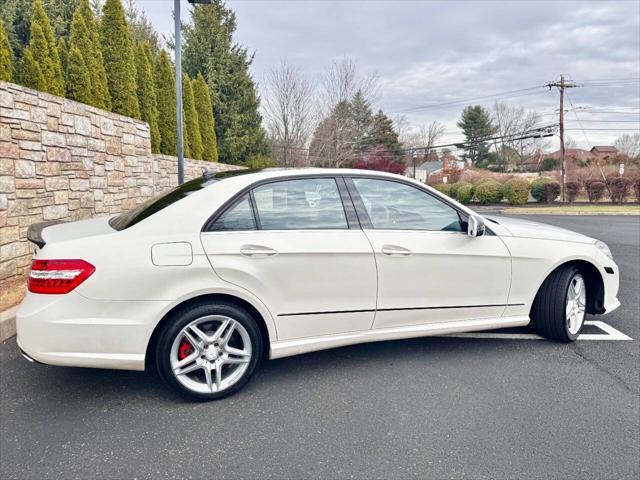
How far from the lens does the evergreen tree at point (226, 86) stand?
66.3 feet

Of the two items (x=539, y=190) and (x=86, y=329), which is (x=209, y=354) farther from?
(x=539, y=190)

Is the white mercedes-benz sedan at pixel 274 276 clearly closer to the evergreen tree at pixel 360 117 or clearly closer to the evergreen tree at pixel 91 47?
the evergreen tree at pixel 91 47

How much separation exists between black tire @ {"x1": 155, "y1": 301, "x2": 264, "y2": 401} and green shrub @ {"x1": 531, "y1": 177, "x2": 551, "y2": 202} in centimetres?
2953

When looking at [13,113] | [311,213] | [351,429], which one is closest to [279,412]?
[351,429]

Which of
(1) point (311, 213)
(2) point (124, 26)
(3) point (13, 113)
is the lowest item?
(1) point (311, 213)

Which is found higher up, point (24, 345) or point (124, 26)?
point (124, 26)

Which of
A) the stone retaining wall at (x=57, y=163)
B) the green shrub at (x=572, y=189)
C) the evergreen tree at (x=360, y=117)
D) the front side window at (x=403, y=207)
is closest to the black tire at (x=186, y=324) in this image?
the front side window at (x=403, y=207)

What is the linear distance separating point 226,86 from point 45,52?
47.7 feet

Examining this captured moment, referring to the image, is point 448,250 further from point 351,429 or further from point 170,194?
point 170,194

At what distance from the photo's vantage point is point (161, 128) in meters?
11.1

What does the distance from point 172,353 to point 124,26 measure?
26.9 ft

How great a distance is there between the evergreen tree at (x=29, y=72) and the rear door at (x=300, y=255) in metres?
5.36

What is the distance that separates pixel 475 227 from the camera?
129 inches

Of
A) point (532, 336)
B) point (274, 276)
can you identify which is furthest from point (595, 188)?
point (274, 276)
